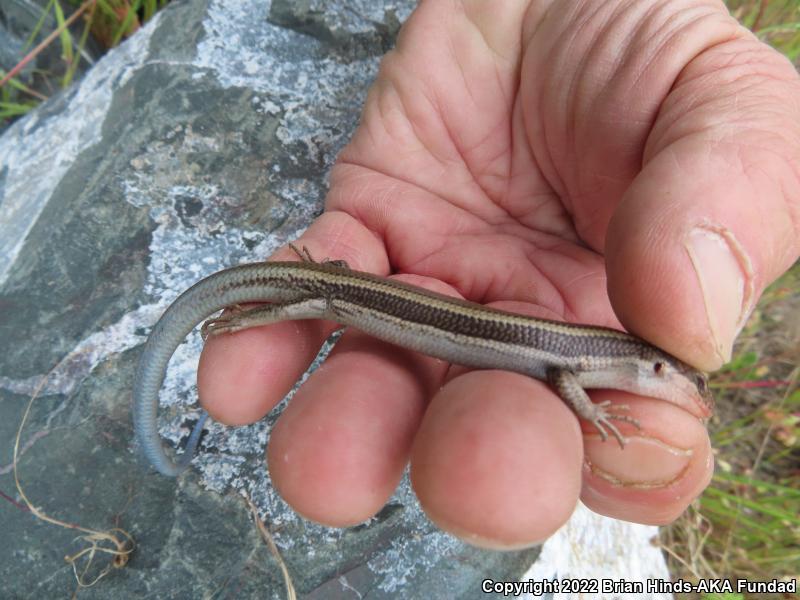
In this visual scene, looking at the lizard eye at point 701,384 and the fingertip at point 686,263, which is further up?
the fingertip at point 686,263

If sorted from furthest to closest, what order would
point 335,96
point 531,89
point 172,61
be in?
point 335,96
point 172,61
point 531,89

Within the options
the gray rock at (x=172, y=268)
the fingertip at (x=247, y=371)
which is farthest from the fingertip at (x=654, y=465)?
the fingertip at (x=247, y=371)

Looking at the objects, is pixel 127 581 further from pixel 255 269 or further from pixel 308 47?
pixel 308 47

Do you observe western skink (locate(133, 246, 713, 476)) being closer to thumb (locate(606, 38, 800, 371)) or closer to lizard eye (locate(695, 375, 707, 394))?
lizard eye (locate(695, 375, 707, 394))

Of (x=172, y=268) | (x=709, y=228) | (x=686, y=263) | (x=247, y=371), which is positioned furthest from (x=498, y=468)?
(x=172, y=268)

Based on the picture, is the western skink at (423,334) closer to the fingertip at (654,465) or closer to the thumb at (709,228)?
the fingertip at (654,465)

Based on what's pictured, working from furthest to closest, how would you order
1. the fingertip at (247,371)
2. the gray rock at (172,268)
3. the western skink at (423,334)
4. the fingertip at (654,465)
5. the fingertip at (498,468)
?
the gray rock at (172,268)
the fingertip at (247,371)
the western skink at (423,334)
the fingertip at (654,465)
the fingertip at (498,468)

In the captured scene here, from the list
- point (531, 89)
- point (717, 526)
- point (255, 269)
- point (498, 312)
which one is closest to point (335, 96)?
point (531, 89)
